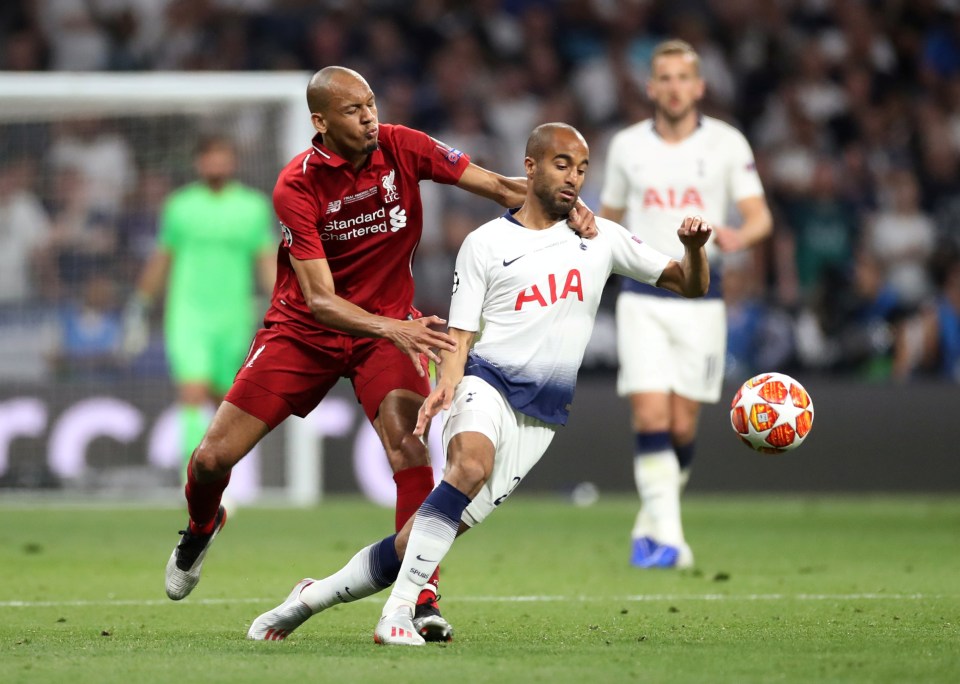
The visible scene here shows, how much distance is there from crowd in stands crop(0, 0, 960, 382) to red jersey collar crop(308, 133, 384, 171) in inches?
301

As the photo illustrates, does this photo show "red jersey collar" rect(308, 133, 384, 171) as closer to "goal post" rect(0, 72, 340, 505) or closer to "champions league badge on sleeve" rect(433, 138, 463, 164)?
"champions league badge on sleeve" rect(433, 138, 463, 164)

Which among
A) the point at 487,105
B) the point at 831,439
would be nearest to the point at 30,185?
the point at 487,105

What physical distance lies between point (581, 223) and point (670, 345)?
3143 millimetres

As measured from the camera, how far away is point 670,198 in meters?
9.16

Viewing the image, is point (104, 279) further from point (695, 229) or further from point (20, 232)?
point (695, 229)

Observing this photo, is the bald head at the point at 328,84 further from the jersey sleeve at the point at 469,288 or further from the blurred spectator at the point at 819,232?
the blurred spectator at the point at 819,232

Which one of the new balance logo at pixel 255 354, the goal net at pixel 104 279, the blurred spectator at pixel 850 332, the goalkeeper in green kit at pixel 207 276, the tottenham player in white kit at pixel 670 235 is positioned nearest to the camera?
the new balance logo at pixel 255 354

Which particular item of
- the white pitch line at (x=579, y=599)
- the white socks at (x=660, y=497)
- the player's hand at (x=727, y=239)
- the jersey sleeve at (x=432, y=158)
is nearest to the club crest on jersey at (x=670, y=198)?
the player's hand at (x=727, y=239)

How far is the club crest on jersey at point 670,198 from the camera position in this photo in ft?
30.0

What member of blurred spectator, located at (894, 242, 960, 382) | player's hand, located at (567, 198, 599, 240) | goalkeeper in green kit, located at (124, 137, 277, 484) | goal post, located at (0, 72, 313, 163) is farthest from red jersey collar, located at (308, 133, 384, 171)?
blurred spectator, located at (894, 242, 960, 382)

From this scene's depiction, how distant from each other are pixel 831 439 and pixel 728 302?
1510 millimetres

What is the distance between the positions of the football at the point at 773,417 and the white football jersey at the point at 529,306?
3.83ft

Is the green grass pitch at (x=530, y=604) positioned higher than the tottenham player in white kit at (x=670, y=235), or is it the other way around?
the tottenham player in white kit at (x=670, y=235)

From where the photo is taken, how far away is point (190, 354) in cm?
1230
